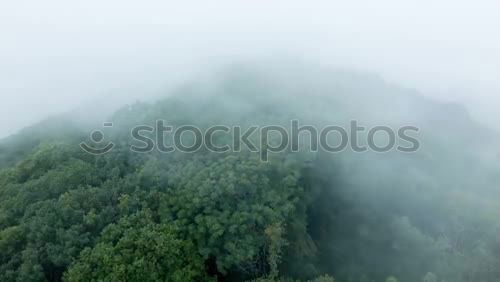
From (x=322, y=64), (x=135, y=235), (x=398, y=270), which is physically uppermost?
(x=322, y=64)

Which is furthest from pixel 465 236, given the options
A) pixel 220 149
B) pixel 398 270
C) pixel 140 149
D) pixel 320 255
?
pixel 140 149

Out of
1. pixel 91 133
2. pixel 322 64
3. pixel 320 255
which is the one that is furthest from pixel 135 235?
pixel 322 64

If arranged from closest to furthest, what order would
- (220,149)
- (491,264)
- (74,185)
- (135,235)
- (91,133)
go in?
(135,235) → (491,264) → (74,185) → (220,149) → (91,133)

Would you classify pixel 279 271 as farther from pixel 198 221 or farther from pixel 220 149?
pixel 220 149

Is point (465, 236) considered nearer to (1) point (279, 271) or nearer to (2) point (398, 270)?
(2) point (398, 270)

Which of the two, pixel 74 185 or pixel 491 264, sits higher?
pixel 74 185

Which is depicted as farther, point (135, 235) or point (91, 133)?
point (91, 133)

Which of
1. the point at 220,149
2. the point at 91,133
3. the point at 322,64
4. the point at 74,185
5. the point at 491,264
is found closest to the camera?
the point at 491,264
